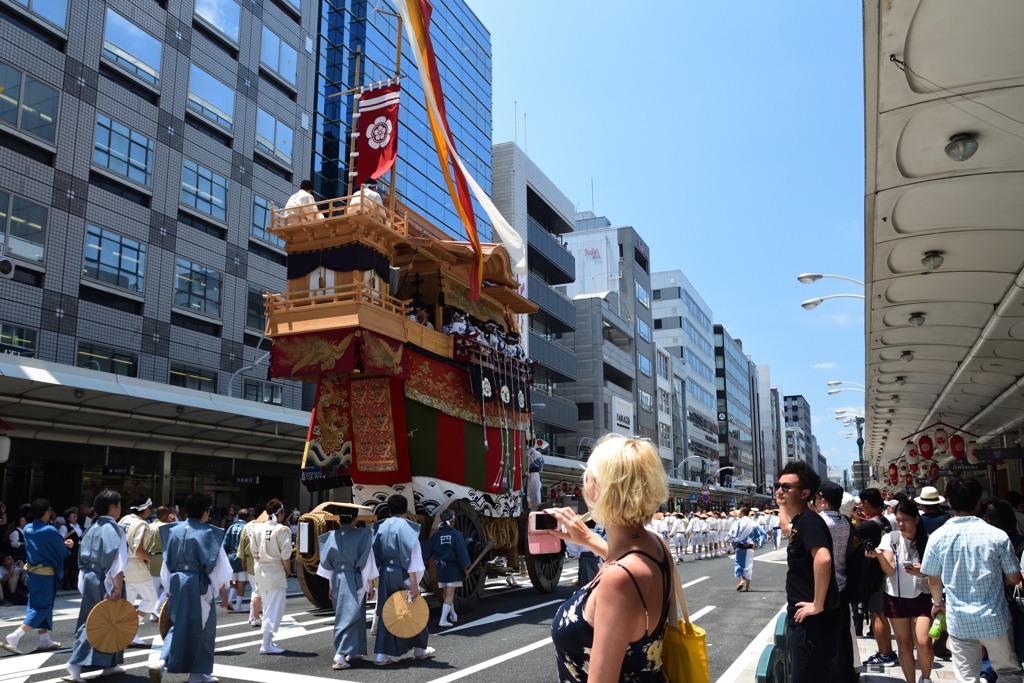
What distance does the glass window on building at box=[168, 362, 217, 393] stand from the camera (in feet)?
88.6

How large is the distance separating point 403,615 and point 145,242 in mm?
21485

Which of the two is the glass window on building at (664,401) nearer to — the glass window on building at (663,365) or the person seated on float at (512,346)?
the glass window on building at (663,365)

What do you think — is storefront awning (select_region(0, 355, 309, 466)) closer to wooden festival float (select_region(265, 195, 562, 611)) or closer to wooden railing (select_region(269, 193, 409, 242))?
wooden festival float (select_region(265, 195, 562, 611))

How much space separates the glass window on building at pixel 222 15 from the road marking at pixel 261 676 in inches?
1078

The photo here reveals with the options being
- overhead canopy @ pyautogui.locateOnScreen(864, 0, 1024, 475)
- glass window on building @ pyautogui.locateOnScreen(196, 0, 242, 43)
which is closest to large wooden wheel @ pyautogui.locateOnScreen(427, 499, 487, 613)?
overhead canopy @ pyautogui.locateOnScreen(864, 0, 1024, 475)

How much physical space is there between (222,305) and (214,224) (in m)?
3.01

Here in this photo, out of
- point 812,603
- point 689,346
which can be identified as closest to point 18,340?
point 812,603

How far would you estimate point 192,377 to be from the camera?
27734 millimetres

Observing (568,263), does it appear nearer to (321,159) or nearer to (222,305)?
(321,159)

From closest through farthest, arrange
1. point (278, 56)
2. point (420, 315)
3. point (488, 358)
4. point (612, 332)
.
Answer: point (420, 315), point (488, 358), point (278, 56), point (612, 332)

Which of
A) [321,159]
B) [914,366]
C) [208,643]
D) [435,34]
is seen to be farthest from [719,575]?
[435,34]

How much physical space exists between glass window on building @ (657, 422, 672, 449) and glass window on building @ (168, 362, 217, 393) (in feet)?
157

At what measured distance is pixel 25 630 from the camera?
9328 mm

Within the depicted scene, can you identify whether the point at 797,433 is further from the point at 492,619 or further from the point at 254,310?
the point at 492,619
